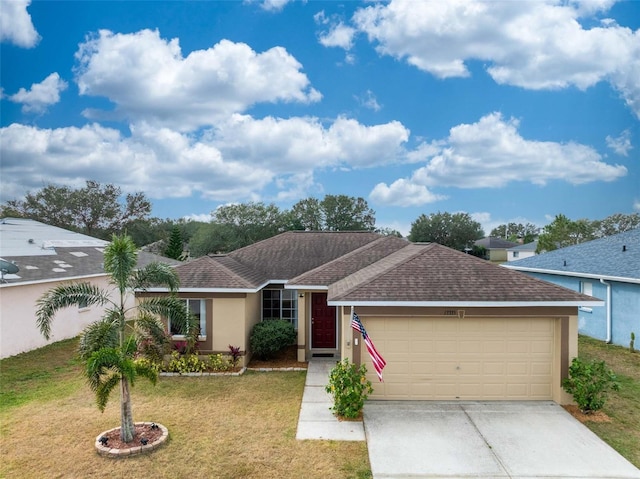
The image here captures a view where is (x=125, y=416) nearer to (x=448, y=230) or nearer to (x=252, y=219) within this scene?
(x=252, y=219)

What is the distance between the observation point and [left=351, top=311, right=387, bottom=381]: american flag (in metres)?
8.35

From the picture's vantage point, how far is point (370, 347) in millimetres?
8555

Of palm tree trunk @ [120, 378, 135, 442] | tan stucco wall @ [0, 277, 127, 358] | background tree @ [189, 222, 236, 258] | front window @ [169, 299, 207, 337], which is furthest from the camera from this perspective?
background tree @ [189, 222, 236, 258]

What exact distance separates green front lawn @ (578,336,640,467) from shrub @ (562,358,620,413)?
413mm

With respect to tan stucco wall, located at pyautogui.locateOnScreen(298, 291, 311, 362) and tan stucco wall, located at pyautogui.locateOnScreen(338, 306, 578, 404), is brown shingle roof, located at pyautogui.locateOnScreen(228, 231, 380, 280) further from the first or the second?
tan stucco wall, located at pyautogui.locateOnScreen(338, 306, 578, 404)

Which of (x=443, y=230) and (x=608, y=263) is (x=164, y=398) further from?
(x=443, y=230)

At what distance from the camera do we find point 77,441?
7.50 m

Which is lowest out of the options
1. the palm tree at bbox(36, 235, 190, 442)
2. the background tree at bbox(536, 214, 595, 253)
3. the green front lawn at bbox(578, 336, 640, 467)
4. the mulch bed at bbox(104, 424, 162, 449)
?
the green front lawn at bbox(578, 336, 640, 467)

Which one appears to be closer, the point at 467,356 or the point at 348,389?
the point at 348,389

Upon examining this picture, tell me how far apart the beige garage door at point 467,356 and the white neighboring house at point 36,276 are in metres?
8.13

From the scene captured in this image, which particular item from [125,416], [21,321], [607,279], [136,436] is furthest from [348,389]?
[607,279]

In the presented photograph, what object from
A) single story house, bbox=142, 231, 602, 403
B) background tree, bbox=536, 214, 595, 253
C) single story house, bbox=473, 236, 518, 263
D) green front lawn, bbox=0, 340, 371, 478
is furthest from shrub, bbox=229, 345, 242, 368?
single story house, bbox=473, 236, 518, 263

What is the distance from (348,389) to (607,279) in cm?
1276

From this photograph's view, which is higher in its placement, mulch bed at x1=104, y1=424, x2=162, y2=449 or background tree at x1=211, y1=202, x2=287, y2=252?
background tree at x1=211, y1=202, x2=287, y2=252
